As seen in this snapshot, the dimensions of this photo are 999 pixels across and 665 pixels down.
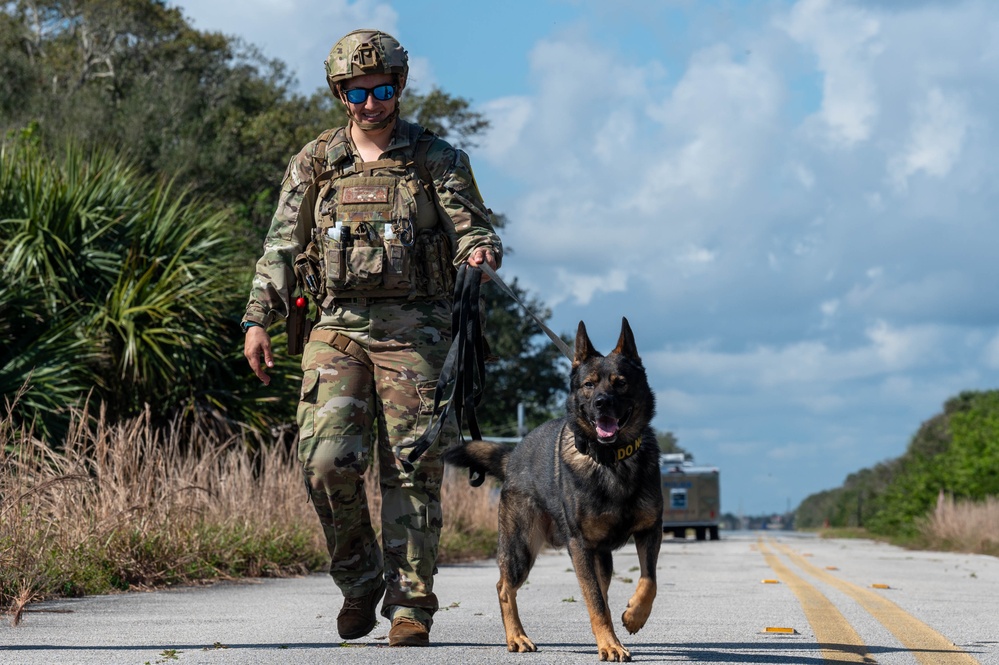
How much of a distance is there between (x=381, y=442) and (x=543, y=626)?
6.38 ft

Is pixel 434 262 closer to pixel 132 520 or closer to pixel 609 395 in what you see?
pixel 609 395

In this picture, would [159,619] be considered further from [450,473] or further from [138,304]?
[450,473]

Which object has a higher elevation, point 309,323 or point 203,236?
point 203,236

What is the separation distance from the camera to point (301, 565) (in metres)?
12.7

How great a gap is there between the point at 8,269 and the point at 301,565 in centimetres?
536

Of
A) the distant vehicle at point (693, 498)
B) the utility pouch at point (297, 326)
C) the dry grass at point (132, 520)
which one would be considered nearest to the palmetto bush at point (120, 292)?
the dry grass at point (132, 520)

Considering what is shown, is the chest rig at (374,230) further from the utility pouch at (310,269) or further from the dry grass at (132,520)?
the dry grass at (132,520)

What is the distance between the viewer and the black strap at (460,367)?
5766mm

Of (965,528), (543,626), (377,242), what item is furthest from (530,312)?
(965,528)

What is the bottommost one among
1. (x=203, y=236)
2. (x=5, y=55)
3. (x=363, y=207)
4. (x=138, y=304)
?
(x=363, y=207)

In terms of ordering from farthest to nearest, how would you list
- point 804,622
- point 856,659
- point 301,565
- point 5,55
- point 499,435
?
point 499,435 → point 5,55 → point 301,565 → point 804,622 → point 856,659

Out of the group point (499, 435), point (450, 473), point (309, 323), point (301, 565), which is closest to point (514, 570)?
point (309, 323)

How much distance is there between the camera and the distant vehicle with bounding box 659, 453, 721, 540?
3847 centimetres

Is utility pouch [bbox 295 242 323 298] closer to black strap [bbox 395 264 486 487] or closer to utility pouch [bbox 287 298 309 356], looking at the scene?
utility pouch [bbox 287 298 309 356]
